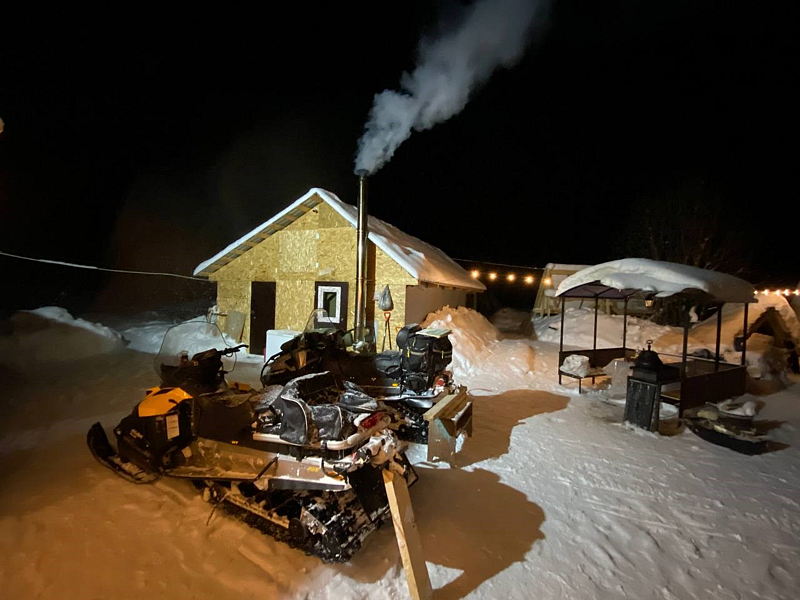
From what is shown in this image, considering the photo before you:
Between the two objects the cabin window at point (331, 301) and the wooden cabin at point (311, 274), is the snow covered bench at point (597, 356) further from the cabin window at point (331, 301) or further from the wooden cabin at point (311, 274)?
the cabin window at point (331, 301)

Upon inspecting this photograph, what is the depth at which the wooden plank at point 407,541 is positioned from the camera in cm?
248

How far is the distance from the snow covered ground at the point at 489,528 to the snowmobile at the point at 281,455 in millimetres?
188

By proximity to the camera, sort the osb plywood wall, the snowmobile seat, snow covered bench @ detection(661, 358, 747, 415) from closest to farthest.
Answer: the snowmobile seat < snow covered bench @ detection(661, 358, 747, 415) < the osb plywood wall

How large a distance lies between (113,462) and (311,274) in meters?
8.76

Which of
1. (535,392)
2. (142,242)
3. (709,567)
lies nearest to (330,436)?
(709,567)

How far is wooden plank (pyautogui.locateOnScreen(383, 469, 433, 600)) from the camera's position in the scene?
248cm

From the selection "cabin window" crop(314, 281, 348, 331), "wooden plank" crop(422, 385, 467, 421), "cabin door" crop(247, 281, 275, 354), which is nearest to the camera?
"wooden plank" crop(422, 385, 467, 421)

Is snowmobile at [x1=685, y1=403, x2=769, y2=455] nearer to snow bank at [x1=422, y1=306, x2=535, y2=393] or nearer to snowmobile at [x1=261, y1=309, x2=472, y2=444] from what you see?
snow bank at [x1=422, y1=306, x2=535, y2=393]

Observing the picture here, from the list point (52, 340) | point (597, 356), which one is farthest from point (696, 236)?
point (52, 340)

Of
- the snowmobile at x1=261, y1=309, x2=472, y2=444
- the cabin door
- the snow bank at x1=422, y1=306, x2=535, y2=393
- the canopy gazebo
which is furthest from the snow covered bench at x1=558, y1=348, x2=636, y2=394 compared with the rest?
the cabin door

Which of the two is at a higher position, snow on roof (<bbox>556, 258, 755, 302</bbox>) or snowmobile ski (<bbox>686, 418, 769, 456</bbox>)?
snow on roof (<bbox>556, 258, 755, 302</bbox>)

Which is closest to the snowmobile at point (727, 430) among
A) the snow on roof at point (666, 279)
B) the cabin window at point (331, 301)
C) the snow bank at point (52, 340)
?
the snow on roof at point (666, 279)

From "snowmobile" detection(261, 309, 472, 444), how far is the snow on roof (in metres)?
3.69

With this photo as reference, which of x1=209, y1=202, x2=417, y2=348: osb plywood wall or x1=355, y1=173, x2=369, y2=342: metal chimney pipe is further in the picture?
x1=209, y1=202, x2=417, y2=348: osb plywood wall
